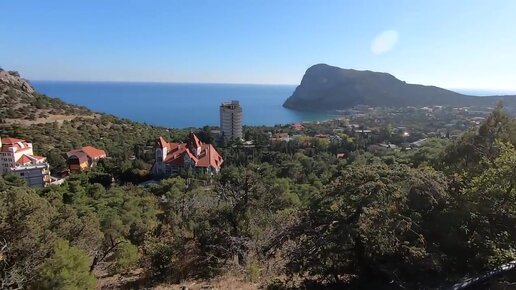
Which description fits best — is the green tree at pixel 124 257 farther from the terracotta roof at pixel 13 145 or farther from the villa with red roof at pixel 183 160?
the terracotta roof at pixel 13 145

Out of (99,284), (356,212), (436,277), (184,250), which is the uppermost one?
(356,212)

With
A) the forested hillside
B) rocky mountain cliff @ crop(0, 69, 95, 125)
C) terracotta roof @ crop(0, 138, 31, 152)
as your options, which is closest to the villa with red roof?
terracotta roof @ crop(0, 138, 31, 152)

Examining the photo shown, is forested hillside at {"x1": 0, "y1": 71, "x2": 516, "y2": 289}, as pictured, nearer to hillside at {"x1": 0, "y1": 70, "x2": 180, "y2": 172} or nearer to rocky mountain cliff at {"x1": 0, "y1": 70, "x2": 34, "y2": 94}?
hillside at {"x1": 0, "y1": 70, "x2": 180, "y2": 172}

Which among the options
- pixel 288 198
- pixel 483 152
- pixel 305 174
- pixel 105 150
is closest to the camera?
pixel 483 152

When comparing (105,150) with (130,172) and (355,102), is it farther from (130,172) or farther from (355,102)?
(355,102)

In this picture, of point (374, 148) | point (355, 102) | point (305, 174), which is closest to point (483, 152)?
point (305, 174)

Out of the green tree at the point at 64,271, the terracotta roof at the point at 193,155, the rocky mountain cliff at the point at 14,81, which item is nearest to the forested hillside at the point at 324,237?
the green tree at the point at 64,271
